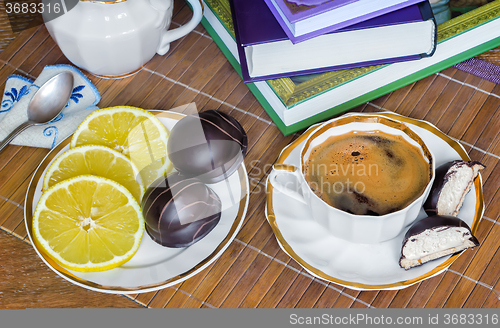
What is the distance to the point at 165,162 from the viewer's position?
777 mm

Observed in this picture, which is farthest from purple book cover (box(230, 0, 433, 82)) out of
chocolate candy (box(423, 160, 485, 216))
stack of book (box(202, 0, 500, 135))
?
chocolate candy (box(423, 160, 485, 216))

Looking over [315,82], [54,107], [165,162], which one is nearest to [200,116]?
[165,162]

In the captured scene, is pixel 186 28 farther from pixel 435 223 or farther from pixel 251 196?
pixel 435 223

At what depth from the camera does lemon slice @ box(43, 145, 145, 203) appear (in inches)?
30.2

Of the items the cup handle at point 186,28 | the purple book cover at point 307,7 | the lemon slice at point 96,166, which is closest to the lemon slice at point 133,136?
the lemon slice at point 96,166

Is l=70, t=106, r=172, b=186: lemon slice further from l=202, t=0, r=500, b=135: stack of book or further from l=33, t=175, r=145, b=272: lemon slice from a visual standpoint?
l=202, t=0, r=500, b=135: stack of book

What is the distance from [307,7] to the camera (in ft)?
2.27

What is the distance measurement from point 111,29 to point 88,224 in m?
0.31

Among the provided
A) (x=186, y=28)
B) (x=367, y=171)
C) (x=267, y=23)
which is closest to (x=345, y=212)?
(x=367, y=171)

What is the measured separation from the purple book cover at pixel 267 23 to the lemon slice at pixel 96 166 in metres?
0.24

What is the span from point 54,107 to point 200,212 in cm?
38

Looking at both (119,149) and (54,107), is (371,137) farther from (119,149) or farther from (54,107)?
(54,107)

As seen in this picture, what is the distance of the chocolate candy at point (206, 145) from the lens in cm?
71

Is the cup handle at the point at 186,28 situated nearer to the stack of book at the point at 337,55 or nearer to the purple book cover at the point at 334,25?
the stack of book at the point at 337,55
